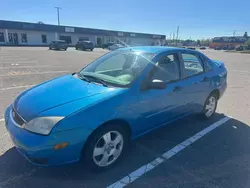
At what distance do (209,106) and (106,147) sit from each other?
9.23ft

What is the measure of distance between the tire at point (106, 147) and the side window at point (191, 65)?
5.68 feet

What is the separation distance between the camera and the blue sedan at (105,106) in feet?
6.91

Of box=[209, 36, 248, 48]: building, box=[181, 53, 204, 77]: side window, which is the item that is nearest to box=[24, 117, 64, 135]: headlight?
box=[181, 53, 204, 77]: side window

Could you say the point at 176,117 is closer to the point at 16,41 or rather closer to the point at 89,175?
the point at 89,175

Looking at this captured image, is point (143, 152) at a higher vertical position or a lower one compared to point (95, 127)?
lower

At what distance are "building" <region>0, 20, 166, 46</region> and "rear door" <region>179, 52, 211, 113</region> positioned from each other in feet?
142

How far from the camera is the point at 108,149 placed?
2539 millimetres

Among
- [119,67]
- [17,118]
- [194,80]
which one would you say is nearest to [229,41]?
[194,80]

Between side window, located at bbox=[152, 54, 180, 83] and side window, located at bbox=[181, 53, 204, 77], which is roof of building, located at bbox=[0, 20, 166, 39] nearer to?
side window, located at bbox=[181, 53, 204, 77]

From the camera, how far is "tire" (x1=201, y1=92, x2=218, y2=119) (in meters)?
4.21

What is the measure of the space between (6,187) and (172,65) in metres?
2.89

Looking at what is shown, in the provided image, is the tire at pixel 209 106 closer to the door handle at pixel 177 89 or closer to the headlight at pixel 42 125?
the door handle at pixel 177 89

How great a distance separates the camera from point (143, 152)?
303 cm

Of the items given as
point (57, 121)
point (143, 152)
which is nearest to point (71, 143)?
point (57, 121)
